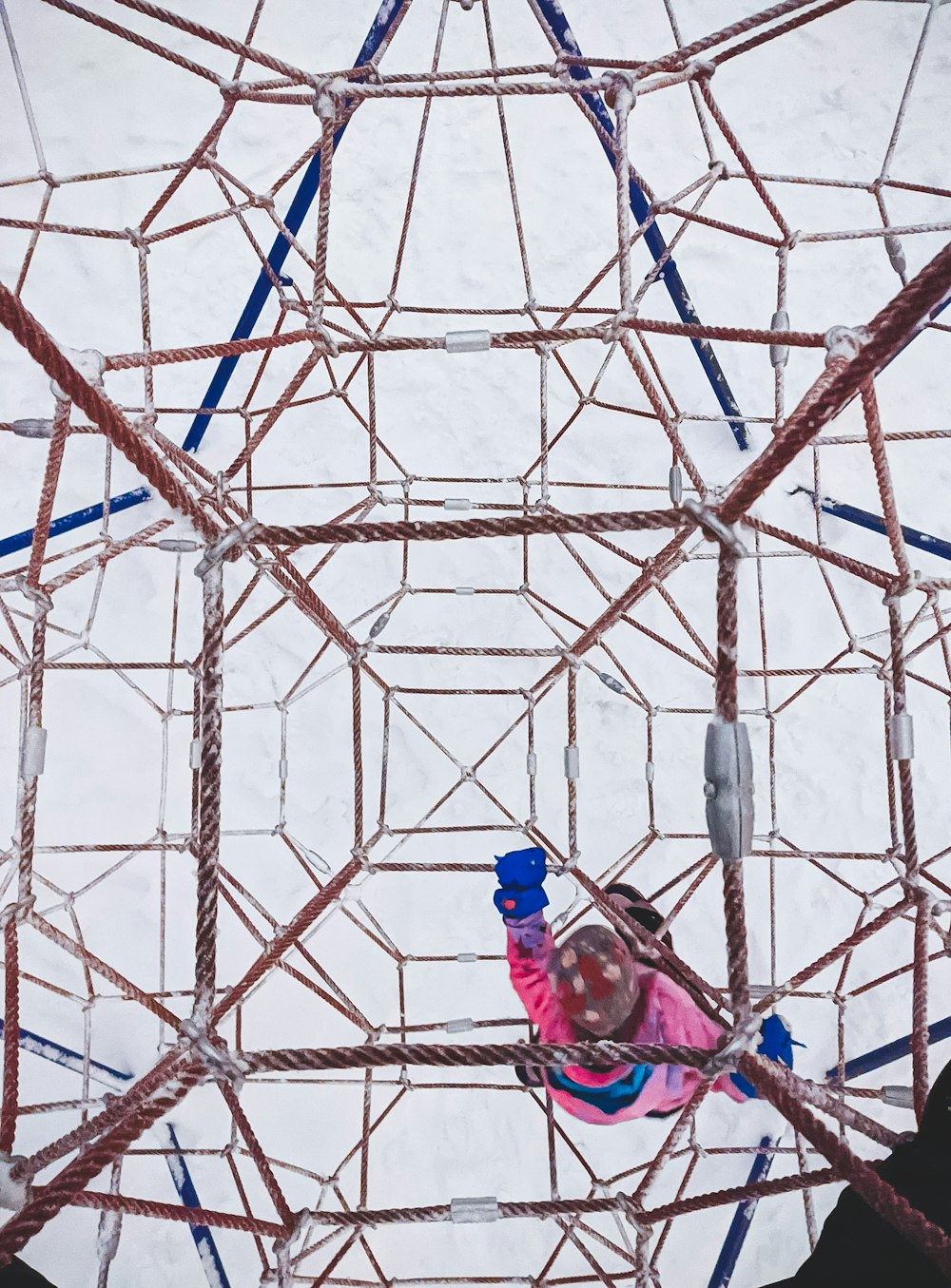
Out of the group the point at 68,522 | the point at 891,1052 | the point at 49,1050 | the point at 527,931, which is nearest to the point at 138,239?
the point at 68,522

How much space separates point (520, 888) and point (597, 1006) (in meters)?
0.28

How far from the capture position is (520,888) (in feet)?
6.45

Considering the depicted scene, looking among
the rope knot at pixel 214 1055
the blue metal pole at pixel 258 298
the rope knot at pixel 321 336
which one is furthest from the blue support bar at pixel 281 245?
the rope knot at pixel 214 1055

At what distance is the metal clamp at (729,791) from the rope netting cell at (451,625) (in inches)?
56.8

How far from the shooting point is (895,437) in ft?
7.59

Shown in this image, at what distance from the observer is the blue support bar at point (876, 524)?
252cm

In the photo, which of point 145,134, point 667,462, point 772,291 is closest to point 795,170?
point 772,291

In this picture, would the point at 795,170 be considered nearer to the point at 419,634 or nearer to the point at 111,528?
the point at 419,634

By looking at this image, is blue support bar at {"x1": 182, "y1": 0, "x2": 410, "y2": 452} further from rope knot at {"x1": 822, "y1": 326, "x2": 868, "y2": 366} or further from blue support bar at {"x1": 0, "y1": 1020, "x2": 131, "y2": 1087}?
blue support bar at {"x1": 0, "y1": 1020, "x2": 131, "y2": 1087}

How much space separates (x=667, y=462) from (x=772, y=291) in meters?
0.83

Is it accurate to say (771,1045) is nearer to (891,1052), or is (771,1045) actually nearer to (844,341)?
(891,1052)

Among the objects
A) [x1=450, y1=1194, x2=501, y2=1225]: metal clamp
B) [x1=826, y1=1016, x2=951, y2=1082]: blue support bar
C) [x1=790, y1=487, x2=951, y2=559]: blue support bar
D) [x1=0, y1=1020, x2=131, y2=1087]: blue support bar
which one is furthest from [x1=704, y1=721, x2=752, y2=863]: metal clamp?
[x1=0, y1=1020, x2=131, y2=1087]: blue support bar

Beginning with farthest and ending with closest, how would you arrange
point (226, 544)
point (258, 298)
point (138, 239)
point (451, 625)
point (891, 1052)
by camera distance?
point (451, 625) → point (258, 298) → point (891, 1052) → point (138, 239) → point (226, 544)

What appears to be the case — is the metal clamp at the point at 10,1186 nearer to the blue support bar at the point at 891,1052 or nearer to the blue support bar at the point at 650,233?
the blue support bar at the point at 891,1052
